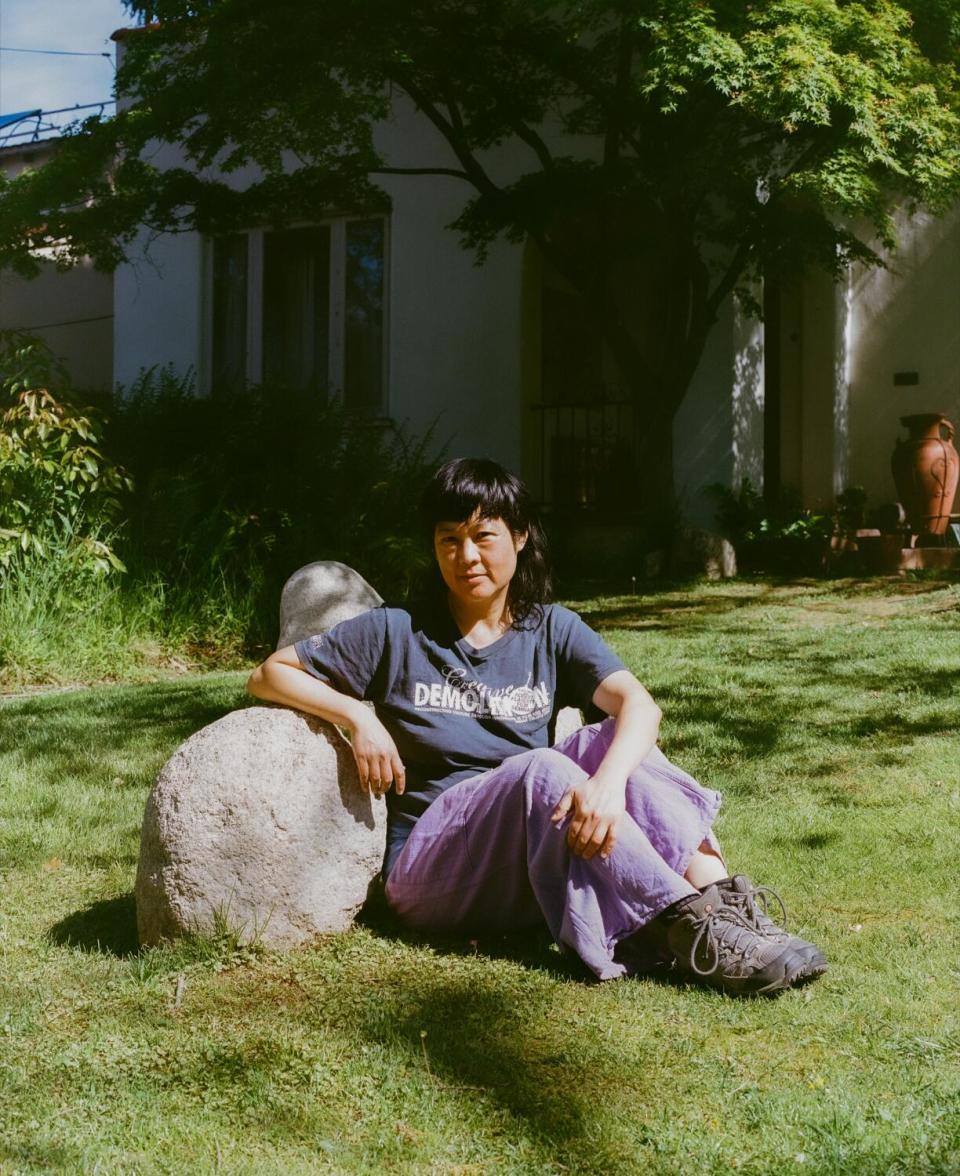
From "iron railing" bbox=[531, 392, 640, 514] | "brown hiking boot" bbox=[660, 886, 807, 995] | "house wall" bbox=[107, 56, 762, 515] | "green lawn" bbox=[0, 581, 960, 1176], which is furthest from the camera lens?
"iron railing" bbox=[531, 392, 640, 514]

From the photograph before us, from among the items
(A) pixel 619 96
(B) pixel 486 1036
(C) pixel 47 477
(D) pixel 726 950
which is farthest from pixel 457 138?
(B) pixel 486 1036

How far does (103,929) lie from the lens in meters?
3.63

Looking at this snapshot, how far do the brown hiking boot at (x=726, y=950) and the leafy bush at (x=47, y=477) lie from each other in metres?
5.85

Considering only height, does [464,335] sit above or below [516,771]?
above

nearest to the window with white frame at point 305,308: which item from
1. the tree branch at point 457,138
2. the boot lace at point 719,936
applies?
the tree branch at point 457,138

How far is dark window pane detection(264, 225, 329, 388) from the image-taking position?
14281 mm

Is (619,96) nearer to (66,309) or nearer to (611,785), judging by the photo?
(611,785)

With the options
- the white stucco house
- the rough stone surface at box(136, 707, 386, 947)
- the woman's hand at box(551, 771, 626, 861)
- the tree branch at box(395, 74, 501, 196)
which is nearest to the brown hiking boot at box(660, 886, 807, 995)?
the woman's hand at box(551, 771, 626, 861)

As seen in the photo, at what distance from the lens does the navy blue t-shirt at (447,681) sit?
3383 mm

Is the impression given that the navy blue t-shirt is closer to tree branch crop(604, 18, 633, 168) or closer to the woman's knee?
the woman's knee

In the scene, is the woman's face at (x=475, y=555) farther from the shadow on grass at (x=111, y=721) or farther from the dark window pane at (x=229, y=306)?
the dark window pane at (x=229, y=306)

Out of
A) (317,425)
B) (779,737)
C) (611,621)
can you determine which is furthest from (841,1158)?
(317,425)

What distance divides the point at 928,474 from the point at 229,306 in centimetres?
778

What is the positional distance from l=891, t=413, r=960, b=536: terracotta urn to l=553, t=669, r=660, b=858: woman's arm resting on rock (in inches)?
370
